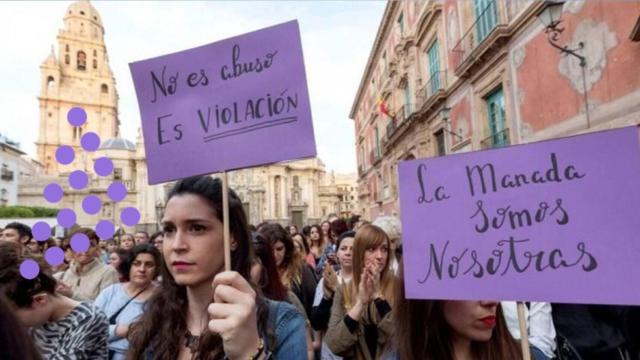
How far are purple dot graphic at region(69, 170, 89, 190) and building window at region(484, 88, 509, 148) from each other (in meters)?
11.9

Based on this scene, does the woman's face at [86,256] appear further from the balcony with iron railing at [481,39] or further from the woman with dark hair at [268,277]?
the balcony with iron railing at [481,39]

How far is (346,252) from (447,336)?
2407 mm

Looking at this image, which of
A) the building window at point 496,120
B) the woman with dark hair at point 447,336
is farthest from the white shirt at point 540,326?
the building window at point 496,120

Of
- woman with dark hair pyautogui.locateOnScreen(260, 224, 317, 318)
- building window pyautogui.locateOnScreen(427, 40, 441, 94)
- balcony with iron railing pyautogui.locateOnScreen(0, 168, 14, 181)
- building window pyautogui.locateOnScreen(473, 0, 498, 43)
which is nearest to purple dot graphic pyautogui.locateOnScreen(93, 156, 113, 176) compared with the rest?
woman with dark hair pyautogui.locateOnScreen(260, 224, 317, 318)

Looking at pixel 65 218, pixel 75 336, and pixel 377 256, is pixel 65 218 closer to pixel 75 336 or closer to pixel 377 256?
pixel 75 336

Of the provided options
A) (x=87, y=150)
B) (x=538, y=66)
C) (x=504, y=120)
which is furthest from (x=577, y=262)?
(x=504, y=120)

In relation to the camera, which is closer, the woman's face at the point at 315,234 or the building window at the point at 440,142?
the woman's face at the point at 315,234

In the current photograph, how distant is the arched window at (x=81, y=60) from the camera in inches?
2955

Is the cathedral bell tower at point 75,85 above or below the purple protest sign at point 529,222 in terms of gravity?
above

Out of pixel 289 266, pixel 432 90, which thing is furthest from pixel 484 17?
pixel 289 266

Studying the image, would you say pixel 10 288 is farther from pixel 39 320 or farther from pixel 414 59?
pixel 414 59

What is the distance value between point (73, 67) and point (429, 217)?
84.0 metres

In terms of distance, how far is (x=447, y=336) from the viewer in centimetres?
187

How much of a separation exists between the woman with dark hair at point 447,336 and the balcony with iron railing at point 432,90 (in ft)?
52.6
